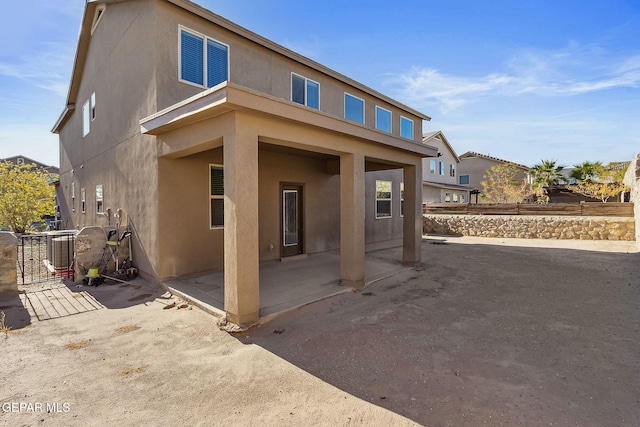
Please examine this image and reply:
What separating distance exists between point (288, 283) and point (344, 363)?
3.16 metres

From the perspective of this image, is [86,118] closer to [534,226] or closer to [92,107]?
[92,107]

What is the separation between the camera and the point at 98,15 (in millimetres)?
9906

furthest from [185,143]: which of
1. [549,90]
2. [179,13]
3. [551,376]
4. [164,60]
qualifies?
[549,90]

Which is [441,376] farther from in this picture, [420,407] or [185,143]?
[185,143]

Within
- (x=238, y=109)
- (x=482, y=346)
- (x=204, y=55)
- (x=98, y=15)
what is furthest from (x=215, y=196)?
(x=98, y=15)

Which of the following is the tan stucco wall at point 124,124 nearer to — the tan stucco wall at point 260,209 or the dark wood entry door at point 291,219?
the tan stucco wall at point 260,209

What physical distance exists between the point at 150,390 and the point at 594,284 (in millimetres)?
9002

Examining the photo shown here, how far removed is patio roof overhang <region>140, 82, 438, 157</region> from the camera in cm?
417

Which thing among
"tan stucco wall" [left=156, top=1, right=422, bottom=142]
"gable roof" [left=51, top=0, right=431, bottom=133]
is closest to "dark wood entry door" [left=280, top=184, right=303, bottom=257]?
"tan stucco wall" [left=156, top=1, right=422, bottom=142]

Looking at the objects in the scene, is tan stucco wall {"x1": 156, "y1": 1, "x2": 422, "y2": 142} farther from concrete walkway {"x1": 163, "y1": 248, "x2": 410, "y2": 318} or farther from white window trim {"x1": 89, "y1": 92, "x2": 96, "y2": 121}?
white window trim {"x1": 89, "y1": 92, "x2": 96, "y2": 121}

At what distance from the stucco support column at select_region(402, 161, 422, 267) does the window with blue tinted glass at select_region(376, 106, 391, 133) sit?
399 cm

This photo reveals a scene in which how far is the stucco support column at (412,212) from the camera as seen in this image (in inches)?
339

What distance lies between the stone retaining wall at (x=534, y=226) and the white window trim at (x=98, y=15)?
17.0 metres

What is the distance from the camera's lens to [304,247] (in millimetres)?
9547
